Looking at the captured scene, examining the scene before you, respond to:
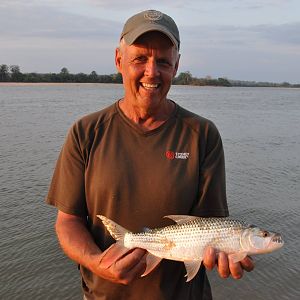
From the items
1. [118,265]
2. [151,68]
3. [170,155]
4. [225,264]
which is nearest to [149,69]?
[151,68]

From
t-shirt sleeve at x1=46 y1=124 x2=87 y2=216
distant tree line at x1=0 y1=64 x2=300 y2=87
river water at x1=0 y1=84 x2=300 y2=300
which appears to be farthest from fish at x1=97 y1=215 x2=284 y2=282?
distant tree line at x1=0 y1=64 x2=300 y2=87

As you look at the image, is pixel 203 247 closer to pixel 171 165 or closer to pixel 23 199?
pixel 171 165

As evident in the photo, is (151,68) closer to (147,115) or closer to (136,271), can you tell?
(147,115)

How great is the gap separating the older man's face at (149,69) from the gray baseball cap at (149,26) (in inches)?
2.0

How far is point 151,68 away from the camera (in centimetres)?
353

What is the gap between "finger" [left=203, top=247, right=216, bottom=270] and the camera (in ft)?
11.5

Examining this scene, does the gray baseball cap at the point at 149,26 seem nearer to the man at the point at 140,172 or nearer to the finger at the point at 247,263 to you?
the man at the point at 140,172

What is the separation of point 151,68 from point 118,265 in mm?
1607

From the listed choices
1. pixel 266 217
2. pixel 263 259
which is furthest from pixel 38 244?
pixel 266 217

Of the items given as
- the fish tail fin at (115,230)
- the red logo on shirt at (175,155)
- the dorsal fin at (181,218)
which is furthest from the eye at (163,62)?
the fish tail fin at (115,230)

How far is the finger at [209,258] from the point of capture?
3.50 metres

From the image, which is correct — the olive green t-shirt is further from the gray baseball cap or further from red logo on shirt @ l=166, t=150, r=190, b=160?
the gray baseball cap

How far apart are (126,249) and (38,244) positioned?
7.82 metres

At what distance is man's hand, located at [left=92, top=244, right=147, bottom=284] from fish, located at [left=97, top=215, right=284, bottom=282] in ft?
0.26
